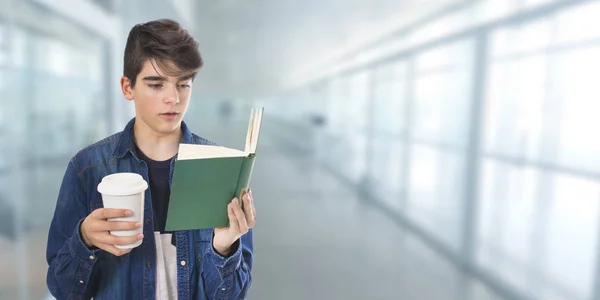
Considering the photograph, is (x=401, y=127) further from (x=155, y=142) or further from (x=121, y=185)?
(x=121, y=185)

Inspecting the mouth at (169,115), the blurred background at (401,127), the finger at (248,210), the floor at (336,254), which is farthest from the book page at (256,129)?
the floor at (336,254)

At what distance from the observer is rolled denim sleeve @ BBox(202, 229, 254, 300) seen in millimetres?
906

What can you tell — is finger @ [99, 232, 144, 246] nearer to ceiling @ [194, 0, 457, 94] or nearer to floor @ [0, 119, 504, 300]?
floor @ [0, 119, 504, 300]

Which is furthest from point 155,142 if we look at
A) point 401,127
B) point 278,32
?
point 401,127

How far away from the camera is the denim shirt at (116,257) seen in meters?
0.87

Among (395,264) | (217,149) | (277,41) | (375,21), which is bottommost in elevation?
(395,264)

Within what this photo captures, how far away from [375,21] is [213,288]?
15.7 ft

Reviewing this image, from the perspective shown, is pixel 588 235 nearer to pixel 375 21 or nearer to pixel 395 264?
pixel 395 264

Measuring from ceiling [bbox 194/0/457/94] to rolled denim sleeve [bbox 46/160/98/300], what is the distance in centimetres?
233

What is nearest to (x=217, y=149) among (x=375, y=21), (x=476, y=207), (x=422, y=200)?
(x=476, y=207)

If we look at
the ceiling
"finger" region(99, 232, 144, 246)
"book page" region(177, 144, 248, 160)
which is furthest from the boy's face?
the ceiling

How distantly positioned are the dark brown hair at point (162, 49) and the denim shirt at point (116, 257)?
0.16 m

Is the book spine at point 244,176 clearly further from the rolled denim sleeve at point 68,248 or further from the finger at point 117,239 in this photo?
the rolled denim sleeve at point 68,248

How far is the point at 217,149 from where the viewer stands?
2.62ft
